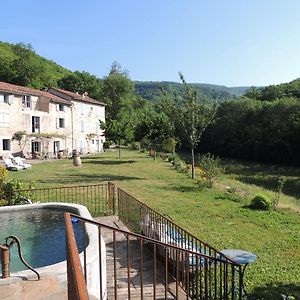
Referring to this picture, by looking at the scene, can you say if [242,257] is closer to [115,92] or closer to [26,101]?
[26,101]

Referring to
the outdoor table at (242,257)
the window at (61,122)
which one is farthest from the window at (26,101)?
the outdoor table at (242,257)

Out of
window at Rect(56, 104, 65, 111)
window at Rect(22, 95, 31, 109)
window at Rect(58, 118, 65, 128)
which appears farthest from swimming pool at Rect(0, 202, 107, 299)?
window at Rect(58, 118, 65, 128)

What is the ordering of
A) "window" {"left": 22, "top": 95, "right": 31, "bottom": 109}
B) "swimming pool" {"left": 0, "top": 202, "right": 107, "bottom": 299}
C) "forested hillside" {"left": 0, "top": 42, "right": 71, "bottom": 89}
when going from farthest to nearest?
"forested hillside" {"left": 0, "top": 42, "right": 71, "bottom": 89}
"window" {"left": 22, "top": 95, "right": 31, "bottom": 109}
"swimming pool" {"left": 0, "top": 202, "right": 107, "bottom": 299}

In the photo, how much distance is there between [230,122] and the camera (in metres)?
54.7

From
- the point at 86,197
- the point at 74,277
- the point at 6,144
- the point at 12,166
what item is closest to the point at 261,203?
the point at 86,197

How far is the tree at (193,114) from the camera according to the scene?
2316cm

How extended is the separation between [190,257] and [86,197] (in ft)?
31.9

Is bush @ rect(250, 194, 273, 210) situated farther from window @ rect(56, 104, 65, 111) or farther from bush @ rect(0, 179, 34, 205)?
window @ rect(56, 104, 65, 111)

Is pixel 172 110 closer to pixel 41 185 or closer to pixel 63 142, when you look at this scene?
pixel 41 185

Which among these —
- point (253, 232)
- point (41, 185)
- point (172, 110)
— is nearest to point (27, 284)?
point (253, 232)

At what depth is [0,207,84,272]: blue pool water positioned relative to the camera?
335 inches

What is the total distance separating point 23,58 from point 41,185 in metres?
57.7

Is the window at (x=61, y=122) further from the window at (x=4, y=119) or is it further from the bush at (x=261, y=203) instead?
the bush at (x=261, y=203)

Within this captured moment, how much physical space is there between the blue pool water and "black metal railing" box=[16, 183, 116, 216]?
1.92m
